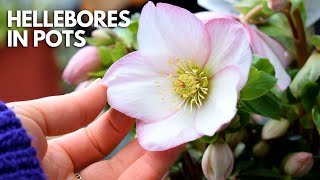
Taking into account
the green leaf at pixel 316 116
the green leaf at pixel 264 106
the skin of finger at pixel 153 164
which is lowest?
the skin of finger at pixel 153 164

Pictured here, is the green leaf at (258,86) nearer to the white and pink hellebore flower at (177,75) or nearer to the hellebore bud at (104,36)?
the white and pink hellebore flower at (177,75)

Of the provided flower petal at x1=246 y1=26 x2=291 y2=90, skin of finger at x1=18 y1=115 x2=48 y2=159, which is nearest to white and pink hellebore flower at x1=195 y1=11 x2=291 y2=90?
flower petal at x1=246 y1=26 x2=291 y2=90

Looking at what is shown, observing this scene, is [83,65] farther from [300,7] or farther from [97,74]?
[300,7]

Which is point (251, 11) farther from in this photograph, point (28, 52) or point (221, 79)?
point (28, 52)

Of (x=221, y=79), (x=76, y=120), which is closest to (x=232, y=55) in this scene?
(x=221, y=79)

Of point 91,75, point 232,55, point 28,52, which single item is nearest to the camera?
point 232,55

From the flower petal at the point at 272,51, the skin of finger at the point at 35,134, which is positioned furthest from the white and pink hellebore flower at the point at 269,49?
the skin of finger at the point at 35,134
